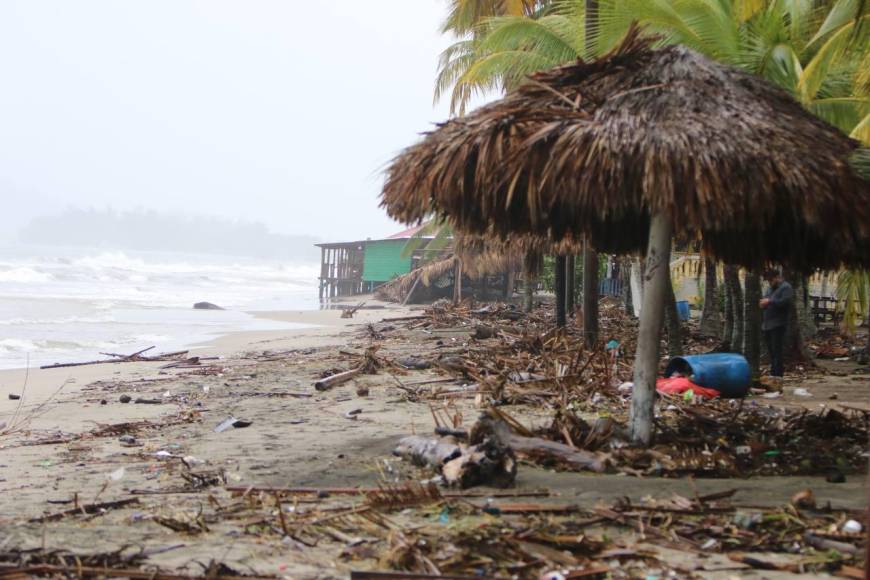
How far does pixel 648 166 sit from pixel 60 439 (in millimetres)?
5888

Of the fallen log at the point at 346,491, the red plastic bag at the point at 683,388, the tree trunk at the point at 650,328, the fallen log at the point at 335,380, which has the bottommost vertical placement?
the fallen log at the point at 335,380

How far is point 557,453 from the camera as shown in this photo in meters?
5.54

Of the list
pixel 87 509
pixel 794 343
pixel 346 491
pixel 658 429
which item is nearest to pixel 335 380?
pixel 658 429

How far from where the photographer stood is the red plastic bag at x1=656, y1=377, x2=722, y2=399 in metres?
8.20

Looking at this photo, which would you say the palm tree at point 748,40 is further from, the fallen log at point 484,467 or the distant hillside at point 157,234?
the distant hillside at point 157,234

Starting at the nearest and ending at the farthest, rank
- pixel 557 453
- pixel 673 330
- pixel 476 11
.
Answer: pixel 557 453 → pixel 673 330 → pixel 476 11

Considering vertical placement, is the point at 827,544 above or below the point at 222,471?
above

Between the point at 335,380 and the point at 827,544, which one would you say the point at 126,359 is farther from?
the point at 827,544

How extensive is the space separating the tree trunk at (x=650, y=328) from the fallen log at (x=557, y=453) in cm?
57

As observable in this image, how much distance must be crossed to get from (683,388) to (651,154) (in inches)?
155

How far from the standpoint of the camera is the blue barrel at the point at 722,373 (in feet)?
27.6

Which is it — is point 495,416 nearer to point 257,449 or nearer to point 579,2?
point 257,449

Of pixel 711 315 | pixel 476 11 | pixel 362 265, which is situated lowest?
pixel 711 315

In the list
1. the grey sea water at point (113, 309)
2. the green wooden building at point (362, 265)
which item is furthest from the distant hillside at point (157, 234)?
the green wooden building at point (362, 265)
